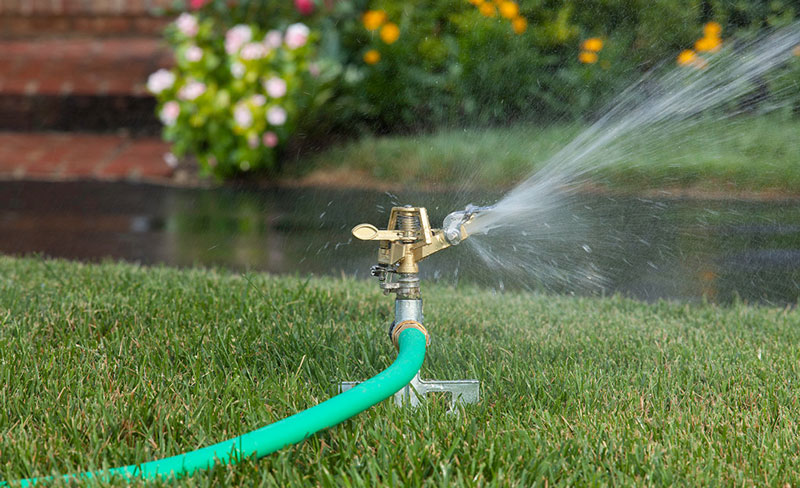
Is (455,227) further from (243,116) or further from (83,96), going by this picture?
(83,96)

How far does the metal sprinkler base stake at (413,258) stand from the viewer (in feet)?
5.45

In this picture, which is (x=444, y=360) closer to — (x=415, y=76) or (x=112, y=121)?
(x=415, y=76)

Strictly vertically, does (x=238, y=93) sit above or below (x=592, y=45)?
below

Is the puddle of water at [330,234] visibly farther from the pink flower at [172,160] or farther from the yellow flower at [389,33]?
the yellow flower at [389,33]

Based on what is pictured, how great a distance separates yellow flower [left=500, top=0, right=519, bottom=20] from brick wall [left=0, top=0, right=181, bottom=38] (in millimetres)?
4295

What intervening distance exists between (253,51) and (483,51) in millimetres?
1646

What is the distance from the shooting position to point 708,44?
5531 millimetres

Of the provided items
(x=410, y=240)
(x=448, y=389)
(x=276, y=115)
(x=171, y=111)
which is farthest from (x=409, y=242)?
(x=171, y=111)

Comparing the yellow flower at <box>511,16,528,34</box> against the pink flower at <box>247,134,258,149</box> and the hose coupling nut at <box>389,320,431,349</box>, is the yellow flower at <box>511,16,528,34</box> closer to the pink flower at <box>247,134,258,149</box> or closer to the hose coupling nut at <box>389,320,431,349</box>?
the pink flower at <box>247,134,258,149</box>

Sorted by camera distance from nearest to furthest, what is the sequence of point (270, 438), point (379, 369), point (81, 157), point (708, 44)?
point (270, 438) < point (379, 369) < point (708, 44) < point (81, 157)

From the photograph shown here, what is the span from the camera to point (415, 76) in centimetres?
622

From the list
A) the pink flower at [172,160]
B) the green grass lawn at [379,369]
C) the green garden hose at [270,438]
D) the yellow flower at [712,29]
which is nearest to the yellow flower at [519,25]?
the yellow flower at [712,29]

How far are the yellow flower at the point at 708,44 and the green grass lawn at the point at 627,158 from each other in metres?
0.49

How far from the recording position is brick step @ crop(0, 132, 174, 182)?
21.1 feet
